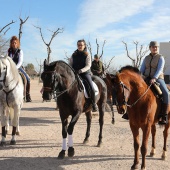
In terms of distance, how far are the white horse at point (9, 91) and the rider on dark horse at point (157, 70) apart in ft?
10.5

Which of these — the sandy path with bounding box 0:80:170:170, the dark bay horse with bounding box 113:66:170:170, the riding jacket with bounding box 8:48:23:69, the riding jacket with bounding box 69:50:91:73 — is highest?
the riding jacket with bounding box 8:48:23:69

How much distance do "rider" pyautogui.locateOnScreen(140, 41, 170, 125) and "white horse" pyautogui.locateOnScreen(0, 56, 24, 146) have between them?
3.20m

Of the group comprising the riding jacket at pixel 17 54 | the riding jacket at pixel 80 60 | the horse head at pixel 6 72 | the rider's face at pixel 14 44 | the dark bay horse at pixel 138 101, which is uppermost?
the rider's face at pixel 14 44

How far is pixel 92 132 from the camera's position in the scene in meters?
7.95

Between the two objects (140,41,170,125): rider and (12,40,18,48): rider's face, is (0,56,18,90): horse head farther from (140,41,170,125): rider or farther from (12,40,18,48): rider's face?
(140,41,170,125): rider

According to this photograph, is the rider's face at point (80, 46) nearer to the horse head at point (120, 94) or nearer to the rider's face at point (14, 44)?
the rider's face at point (14, 44)

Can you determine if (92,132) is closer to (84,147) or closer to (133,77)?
(84,147)

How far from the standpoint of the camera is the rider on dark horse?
503cm

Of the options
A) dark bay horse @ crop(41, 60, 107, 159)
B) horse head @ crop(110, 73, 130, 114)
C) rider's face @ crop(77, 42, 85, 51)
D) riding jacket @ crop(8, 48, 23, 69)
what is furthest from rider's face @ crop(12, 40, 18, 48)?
horse head @ crop(110, 73, 130, 114)

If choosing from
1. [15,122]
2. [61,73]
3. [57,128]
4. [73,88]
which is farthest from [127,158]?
[57,128]

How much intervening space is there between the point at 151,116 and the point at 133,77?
2.76ft

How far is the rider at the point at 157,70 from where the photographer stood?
5031mm

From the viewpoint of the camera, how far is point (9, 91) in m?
6.15

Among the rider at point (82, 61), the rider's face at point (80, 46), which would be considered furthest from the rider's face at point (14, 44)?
the rider's face at point (80, 46)
